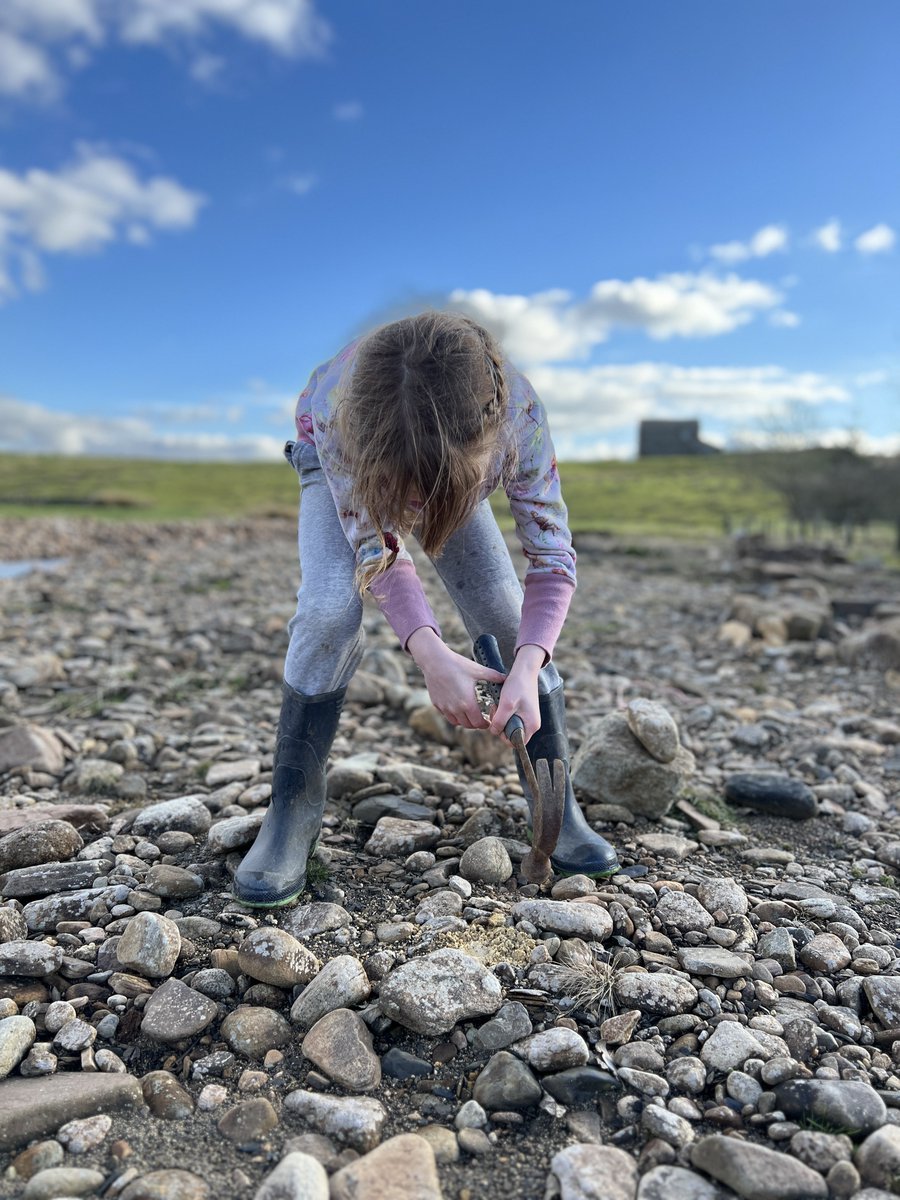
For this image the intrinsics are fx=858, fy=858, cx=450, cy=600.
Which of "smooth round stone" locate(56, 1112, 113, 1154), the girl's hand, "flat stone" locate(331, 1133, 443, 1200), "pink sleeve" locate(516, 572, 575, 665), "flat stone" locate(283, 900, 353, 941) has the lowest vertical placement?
"smooth round stone" locate(56, 1112, 113, 1154)

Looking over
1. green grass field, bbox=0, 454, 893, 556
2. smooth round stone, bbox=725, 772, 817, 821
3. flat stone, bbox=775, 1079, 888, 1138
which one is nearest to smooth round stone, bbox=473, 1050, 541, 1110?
flat stone, bbox=775, 1079, 888, 1138

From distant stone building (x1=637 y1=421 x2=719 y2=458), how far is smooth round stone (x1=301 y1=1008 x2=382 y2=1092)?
92.9 m

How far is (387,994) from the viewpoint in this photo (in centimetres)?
219

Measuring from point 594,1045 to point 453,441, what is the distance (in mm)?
1554

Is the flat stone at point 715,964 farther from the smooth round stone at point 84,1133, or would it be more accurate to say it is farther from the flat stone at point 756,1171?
the smooth round stone at point 84,1133

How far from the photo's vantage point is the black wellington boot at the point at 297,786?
271cm

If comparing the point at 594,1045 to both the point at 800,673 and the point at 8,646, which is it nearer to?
the point at 800,673

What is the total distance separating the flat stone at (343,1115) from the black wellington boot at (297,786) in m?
0.77

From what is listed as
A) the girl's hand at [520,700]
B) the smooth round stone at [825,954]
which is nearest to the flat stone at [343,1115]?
the girl's hand at [520,700]

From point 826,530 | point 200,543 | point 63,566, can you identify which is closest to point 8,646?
point 63,566

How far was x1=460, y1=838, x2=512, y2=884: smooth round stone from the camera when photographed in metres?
2.81

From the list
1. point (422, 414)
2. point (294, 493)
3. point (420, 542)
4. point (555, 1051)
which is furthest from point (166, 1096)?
point (294, 493)

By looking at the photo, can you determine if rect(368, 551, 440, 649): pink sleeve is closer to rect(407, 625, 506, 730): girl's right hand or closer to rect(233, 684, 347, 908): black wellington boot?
rect(407, 625, 506, 730): girl's right hand

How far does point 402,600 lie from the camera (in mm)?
2588
